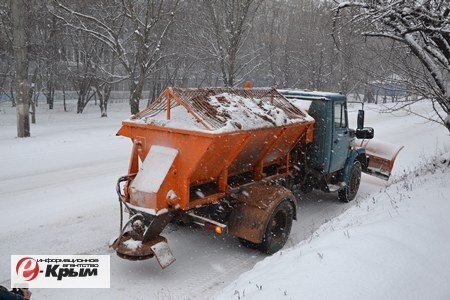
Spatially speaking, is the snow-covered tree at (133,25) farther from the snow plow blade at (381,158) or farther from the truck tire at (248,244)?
the truck tire at (248,244)

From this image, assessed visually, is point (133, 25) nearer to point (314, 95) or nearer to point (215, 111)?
point (314, 95)

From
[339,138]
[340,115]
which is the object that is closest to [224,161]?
[339,138]

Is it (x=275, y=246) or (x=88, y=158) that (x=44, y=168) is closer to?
(x=88, y=158)

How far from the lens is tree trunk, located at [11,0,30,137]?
1485 cm

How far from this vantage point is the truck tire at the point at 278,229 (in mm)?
6090

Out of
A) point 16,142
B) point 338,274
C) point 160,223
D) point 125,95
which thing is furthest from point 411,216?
point 125,95

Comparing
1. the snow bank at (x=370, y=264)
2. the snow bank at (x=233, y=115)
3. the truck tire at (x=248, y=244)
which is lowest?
the truck tire at (x=248, y=244)

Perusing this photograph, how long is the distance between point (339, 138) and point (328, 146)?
478 millimetres

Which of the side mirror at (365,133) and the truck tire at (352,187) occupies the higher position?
the side mirror at (365,133)

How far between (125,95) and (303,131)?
3963cm

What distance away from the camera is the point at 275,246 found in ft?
20.6

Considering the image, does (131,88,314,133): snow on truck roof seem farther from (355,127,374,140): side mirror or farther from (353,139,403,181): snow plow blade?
(353,139,403,181): snow plow blade

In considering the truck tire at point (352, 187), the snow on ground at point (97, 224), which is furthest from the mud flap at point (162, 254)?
the truck tire at point (352, 187)

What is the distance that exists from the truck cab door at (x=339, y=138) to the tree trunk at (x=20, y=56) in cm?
1237
